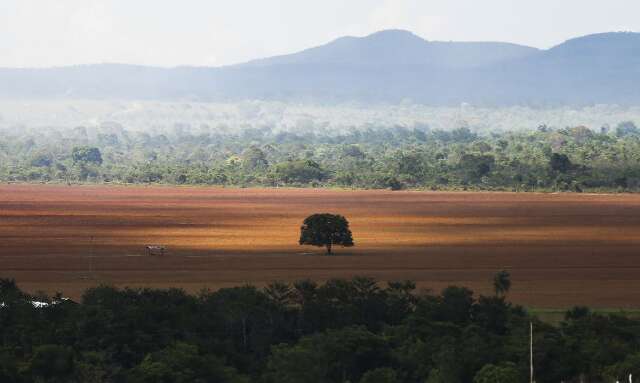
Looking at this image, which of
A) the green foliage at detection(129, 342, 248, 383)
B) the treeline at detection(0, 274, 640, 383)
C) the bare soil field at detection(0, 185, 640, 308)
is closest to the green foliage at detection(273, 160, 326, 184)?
the bare soil field at detection(0, 185, 640, 308)

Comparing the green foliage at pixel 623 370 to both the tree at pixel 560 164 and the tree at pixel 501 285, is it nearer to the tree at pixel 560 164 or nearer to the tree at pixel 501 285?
the tree at pixel 501 285

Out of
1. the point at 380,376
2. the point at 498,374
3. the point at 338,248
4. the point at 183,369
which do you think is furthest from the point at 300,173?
the point at 498,374

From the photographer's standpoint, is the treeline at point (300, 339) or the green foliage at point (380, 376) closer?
the green foliage at point (380, 376)

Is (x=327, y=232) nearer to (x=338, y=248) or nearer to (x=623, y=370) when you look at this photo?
(x=338, y=248)

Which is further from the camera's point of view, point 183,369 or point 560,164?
point 560,164

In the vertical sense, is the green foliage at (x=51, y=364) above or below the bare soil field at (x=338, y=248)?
above

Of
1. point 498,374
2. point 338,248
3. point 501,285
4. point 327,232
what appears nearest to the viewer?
point 498,374

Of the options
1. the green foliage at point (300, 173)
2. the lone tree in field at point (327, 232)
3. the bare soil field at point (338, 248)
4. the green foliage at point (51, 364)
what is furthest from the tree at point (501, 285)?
the green foliage at point (300, 173)
